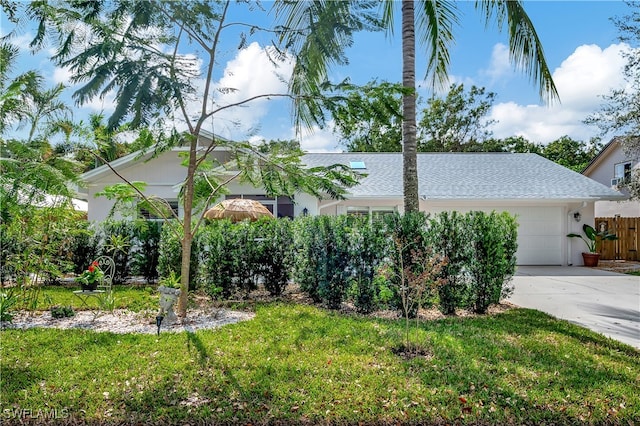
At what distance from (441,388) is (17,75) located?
763cm

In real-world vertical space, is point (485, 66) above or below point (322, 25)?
above

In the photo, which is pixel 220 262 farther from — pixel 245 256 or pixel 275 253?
pixel 275 253

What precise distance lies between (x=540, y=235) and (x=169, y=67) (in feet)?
48.3

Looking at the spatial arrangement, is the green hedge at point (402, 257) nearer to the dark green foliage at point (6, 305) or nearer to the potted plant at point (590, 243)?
the dark green foliage at point (6, 305)

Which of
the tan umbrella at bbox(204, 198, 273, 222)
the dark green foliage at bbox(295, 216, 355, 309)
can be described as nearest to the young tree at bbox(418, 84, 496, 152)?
the tan umbrella at bbox(204, 198, 273, 222)

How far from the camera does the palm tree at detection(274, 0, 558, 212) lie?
602 centimetres

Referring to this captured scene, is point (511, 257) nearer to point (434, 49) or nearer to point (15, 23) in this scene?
point (434, 49)

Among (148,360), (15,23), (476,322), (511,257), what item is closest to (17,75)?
(15,23)

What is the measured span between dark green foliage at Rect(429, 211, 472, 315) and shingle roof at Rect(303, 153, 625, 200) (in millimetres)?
7228

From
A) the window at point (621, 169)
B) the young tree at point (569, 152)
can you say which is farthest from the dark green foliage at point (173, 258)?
the young tree at point (569, 152)

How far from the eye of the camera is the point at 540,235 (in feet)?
48.9

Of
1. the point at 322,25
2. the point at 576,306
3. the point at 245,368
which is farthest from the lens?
the point at 576,306

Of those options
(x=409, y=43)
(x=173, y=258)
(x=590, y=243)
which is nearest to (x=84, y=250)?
(x=173, y=258)

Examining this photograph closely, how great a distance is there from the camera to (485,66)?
13188 millimetres
